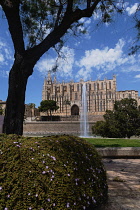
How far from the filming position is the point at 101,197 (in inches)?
84.6

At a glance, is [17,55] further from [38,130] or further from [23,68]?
[38,130]

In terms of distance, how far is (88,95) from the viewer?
10012cm

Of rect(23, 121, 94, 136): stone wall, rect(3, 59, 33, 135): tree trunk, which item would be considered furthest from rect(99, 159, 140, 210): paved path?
rect(23, 121, 94, 136): stone wall

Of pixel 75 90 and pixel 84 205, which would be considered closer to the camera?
pixel 84 205

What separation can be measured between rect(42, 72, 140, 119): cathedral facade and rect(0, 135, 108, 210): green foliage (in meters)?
87.9

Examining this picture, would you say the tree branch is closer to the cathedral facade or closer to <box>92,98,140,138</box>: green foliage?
<box>92,98,140,138</box>: green foliage

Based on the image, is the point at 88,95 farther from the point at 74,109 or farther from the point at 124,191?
the point at 124,191

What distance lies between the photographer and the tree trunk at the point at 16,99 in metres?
3.41

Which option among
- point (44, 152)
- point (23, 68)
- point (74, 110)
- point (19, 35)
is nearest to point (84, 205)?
point (44, 152)

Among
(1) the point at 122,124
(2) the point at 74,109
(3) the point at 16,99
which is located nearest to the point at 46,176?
(3) the point at 16,99

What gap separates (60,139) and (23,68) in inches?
74.4

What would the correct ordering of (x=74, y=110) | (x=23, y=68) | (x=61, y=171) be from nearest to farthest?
(x=61, y=171) < (x=23, y=68) < (x=74, y=110)

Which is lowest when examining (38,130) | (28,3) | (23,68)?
(38,130)

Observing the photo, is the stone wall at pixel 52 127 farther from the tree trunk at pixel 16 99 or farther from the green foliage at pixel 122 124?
the tree trunk at pixel 16 99
